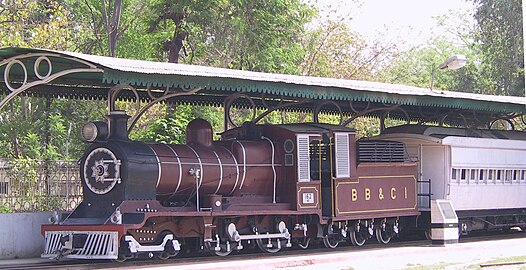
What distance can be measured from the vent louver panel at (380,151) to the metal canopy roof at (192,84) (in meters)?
1.13

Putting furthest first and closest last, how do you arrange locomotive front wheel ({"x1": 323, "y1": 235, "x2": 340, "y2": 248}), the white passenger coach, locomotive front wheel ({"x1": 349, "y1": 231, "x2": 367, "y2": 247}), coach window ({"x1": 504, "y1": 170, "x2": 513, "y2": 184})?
coach window ({"x1": 504, "y1": 170, "x2": 513, "y2": 184}) → the white passenger coach → locomotive front wheel ({"x1": 349, "y1": 231, "x2": 367, "y2": 247}) → locomotive front wheel ({"x1": 323, "y1": 235, "x2": 340, "y2": 248})

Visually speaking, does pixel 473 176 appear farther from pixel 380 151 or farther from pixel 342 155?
pixel 342 155

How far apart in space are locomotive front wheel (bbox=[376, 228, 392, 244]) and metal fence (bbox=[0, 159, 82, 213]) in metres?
7.53

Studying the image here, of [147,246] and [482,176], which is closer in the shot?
[147,246]

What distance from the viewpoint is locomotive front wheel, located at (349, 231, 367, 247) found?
19.5m

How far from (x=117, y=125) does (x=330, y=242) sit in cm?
636

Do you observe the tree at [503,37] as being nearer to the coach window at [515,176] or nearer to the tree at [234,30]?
the tree at [234,30]

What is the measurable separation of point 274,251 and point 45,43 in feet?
36.3

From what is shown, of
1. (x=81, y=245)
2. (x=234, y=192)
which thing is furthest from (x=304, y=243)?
(x=81, y=245)

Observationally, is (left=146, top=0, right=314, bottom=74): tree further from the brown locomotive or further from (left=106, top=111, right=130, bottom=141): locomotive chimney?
(left=106, top=111, right=130, bottom=141): locomotive chimney

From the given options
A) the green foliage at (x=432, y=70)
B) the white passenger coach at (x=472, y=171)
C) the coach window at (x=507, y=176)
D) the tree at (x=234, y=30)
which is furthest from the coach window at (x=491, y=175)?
the green foliage at (x=432, y=70)

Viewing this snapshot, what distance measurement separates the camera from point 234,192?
1697 centimetres

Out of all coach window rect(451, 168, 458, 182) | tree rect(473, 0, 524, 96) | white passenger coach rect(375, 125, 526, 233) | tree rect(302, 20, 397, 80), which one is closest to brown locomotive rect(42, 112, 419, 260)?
white passenger coach rect(375, 125, 526, 233)

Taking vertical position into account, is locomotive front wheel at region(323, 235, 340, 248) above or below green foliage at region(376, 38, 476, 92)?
below
